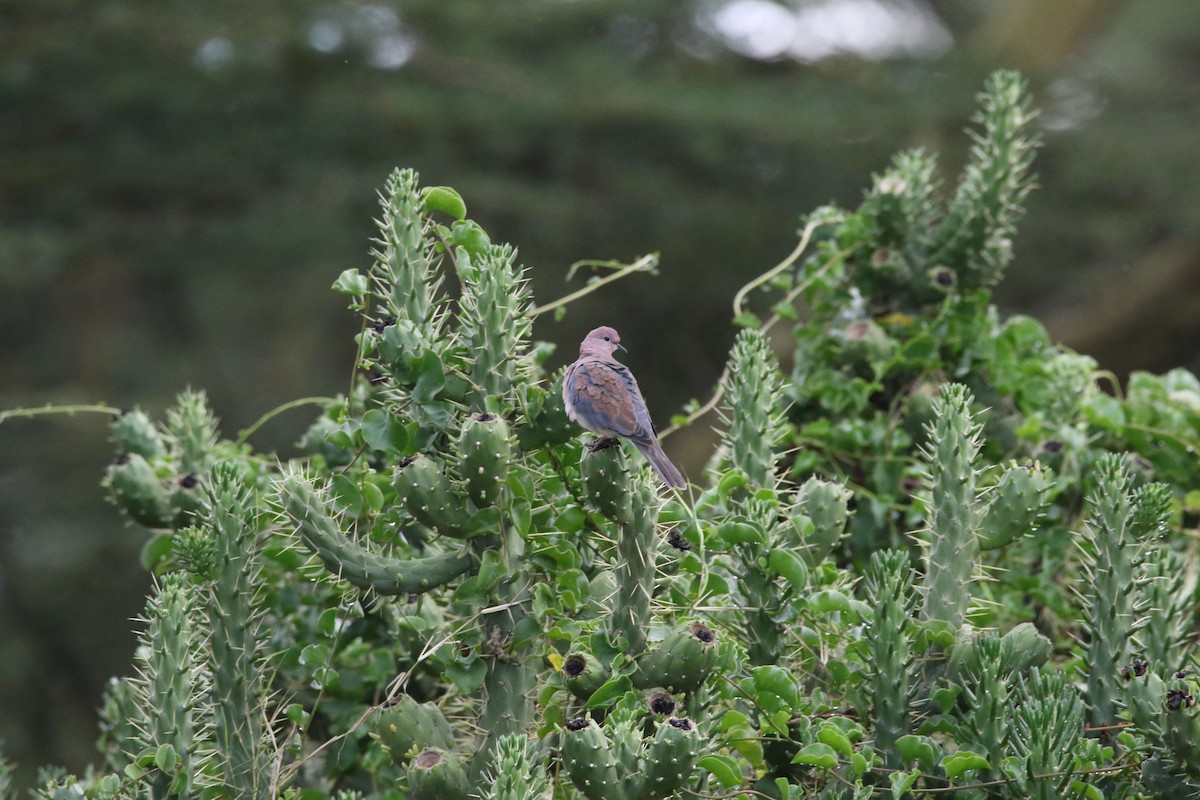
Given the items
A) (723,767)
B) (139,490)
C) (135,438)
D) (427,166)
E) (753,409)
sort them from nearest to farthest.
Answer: (723,767) → (753,409) → (139,490) → (135,438) → (427,166)

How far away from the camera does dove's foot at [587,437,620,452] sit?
193 centimetres

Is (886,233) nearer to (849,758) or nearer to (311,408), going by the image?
(849,758)

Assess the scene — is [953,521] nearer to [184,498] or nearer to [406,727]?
[406,727]

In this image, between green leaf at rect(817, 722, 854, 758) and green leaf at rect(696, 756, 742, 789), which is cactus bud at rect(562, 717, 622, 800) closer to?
green leaf at rect(696, 756, 742, 789)

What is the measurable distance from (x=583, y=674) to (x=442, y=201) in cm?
84

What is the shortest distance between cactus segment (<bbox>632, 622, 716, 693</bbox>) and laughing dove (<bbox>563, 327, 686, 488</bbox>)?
276 millimetres

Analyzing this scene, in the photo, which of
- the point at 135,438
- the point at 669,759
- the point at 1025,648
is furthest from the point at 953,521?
the point at 135,438

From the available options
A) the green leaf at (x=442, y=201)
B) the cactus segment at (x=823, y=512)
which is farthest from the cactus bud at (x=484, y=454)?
the cactus segment at (x=823, y=512)

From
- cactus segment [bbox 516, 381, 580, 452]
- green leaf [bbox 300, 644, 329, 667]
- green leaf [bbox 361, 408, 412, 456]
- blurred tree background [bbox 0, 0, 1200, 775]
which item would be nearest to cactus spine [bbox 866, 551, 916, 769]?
cactus segment [bbox 516, 381, 580, 452]

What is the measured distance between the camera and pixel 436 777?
6.19ft

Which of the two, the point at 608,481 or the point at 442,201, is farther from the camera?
the point at 442,201

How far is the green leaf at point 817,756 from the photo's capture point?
1.90 metres

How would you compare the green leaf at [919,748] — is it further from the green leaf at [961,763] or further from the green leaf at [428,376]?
the green leaf at [428,376]

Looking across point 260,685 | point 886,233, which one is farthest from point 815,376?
point 260,685
